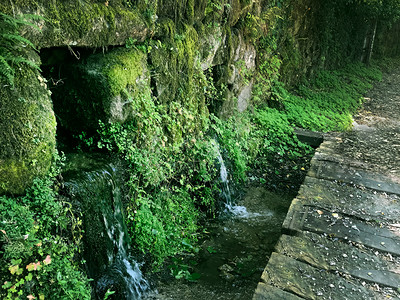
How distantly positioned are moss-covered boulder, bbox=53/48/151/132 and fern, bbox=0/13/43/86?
41.0 inches

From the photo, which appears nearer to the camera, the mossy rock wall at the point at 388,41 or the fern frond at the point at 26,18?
the fern frond at the point at 26,18

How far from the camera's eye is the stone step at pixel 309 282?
3443 millimetres

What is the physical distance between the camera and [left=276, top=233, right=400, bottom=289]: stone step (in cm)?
374

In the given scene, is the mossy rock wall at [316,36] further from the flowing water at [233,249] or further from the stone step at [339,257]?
the stone step at [339,257]

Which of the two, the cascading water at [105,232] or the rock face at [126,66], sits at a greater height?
the rock face at [126,66]

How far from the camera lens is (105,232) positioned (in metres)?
3.97

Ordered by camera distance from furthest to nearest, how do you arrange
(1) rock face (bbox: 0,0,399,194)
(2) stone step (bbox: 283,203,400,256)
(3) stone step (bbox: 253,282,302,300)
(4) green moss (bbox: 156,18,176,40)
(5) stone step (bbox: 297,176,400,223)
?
(4) green moss (bbox: 156,18,176,40) → (5) stone step (bbox: 297,176,400,223) → (2) stone step (bbox: 283,203,400,256) → (3) stone step (bbox: 253,282,302,300) → (1) rock face (bbox: 0,0,399,194)

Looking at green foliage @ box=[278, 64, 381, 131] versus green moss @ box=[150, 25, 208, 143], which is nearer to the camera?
green moss @ box=[150, 25, 208, 143]

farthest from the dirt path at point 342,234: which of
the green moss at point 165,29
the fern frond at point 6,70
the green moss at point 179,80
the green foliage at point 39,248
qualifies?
the green moss at point 165,29

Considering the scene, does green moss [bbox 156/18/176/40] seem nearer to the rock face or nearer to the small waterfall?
the rock face

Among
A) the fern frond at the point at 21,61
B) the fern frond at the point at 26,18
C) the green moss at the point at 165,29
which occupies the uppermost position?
the green moss at the point at 165,29

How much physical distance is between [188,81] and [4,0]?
3.27m

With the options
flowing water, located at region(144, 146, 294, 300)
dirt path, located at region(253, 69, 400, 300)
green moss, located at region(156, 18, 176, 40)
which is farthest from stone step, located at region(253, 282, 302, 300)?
green moss, located at region(156, 18, 176, 40)

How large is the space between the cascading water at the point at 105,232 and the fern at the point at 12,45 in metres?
1.22
